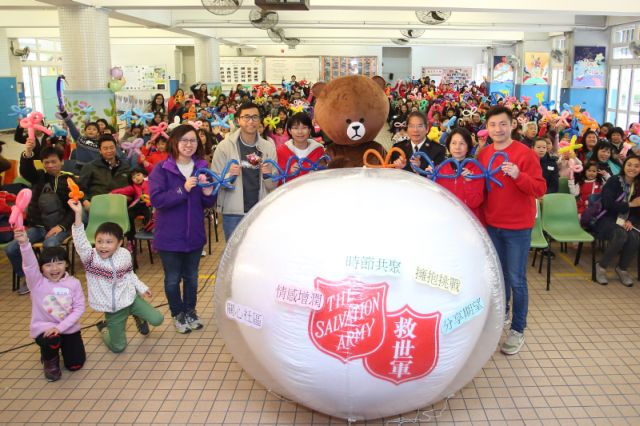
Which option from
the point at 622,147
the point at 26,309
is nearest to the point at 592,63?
the point at 622,147

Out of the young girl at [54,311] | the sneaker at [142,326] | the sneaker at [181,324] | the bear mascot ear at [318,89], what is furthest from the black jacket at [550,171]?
the young girl at [54,311]

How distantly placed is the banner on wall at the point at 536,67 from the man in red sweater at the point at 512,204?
19409 mm

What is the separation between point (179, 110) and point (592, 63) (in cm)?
1172

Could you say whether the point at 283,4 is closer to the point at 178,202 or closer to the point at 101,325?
the point at 178,202

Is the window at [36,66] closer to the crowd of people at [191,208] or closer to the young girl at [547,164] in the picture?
the crowd of people at [191,208]

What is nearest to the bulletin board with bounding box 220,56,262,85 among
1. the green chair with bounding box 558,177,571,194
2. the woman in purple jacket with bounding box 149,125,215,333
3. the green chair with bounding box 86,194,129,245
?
the green chair with bounding box 86,194,129,245

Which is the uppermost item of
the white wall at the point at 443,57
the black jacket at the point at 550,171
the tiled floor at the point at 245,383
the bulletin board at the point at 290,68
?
the white wall at the point at 443,57

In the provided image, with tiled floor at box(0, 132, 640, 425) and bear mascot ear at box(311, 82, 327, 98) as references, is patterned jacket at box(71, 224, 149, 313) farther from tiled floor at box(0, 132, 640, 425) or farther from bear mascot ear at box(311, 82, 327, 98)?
bear mascot ear at box(311, 82, 327, 98)

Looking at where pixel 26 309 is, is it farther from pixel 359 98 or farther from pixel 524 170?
pixel 524 170

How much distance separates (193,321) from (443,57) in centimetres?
2765

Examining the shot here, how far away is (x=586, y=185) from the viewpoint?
6023mm

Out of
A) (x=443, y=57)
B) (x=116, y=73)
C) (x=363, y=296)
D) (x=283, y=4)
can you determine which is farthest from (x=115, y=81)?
(x=443, y=57)

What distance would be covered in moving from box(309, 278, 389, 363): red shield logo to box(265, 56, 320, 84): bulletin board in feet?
79.5

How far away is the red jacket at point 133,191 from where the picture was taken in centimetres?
561
